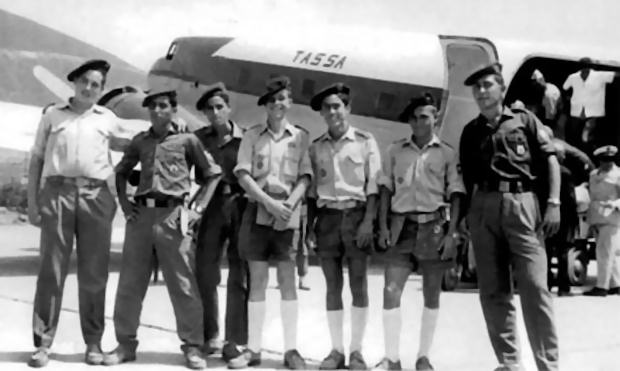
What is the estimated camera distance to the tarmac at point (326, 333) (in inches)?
206

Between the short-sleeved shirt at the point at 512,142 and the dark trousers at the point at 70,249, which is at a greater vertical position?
the short-sleeved shirt at the point at 512,142

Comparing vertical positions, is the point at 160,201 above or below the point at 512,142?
below

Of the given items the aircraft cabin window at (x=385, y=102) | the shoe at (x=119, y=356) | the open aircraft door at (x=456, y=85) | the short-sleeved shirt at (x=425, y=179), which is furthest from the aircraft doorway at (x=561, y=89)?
the shoe at (x=119, y=356)

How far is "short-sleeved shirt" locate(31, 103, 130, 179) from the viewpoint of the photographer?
5.03 meters

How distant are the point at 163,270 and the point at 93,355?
67 centimetres

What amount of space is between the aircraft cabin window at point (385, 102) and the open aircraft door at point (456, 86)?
0.76 m

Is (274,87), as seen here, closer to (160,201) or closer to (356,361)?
(160,201)

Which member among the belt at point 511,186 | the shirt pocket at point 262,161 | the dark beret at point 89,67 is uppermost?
the dark beret at point 89,67

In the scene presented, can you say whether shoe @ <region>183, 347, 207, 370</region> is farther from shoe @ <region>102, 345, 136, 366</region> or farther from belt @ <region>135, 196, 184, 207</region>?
belt @ <region>135, 196, 184, 207</region>

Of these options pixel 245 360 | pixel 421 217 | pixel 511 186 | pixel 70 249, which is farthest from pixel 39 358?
pixel 511 186

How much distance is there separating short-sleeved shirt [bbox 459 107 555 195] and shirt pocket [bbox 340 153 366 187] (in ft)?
2.27

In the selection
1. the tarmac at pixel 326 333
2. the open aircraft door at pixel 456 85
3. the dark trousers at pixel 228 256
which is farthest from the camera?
the open aircraft door at pixel 456 85

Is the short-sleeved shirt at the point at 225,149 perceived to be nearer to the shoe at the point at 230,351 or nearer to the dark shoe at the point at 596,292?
the shoe at the point at 230,351

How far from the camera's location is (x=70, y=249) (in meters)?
5.14
